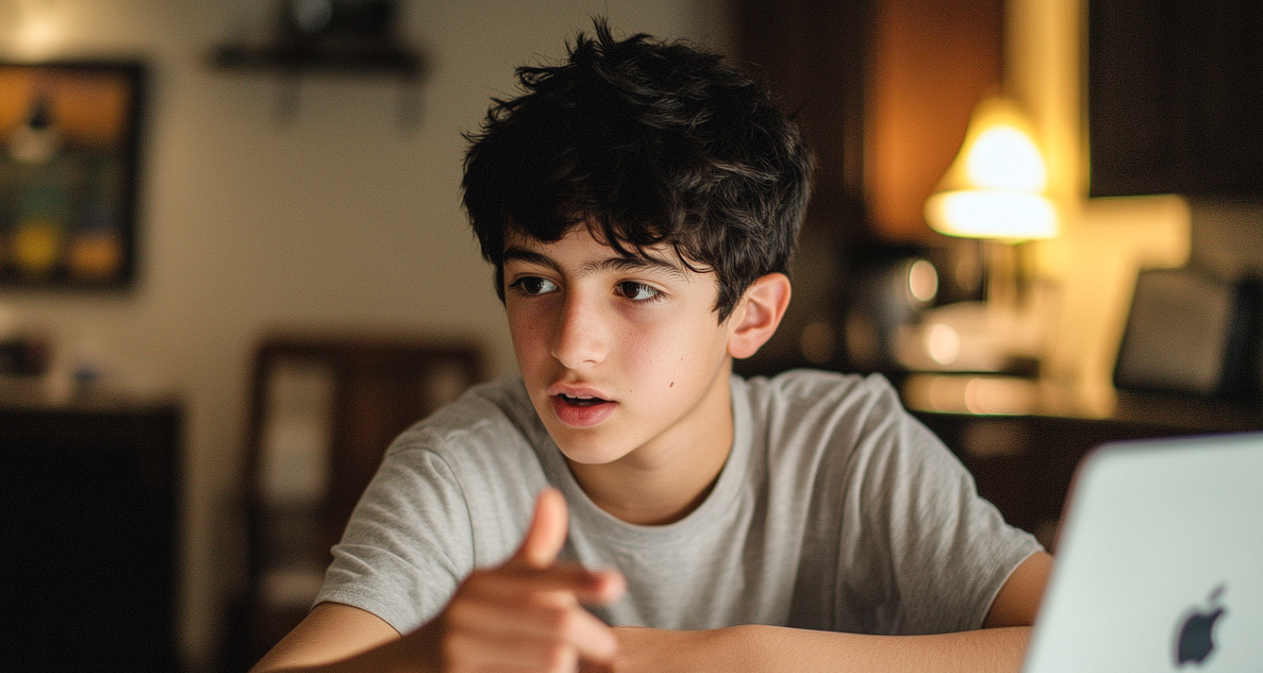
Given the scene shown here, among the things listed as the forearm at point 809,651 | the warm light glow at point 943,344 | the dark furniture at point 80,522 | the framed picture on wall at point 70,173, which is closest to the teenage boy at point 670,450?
the forearm at point 809,651

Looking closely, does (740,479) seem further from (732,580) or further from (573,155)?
(573,155)

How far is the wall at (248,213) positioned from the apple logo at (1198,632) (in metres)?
2.87

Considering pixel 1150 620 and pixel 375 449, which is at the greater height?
pixel 1150 620

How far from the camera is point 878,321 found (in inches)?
117

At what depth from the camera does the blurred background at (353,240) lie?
2791mm

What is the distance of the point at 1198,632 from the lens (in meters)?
0.52

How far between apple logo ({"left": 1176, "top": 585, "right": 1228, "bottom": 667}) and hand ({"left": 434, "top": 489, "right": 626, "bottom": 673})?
1.11 feet

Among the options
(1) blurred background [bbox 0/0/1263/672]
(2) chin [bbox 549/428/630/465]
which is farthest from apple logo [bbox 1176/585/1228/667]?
(1) blurred background [bbox 0/0/1263/672]

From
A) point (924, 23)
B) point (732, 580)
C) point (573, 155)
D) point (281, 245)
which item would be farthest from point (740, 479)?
point (281, 245)

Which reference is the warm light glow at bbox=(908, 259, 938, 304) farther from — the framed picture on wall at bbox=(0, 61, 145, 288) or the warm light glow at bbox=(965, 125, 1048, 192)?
the framed picture on wall at bbox=(0, 61, 145, 288)

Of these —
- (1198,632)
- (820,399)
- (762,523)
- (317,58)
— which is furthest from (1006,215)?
(317,58)

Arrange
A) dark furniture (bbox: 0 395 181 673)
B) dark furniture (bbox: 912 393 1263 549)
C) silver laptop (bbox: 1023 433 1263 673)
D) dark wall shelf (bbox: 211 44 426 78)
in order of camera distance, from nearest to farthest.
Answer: silver laptop (bbox: 1023 433 1263 673) → dark furniture (bbox: 912 393 1263 549) → dark furniture (bbox: 0 395 181 673) → dark wall shelf (bbox: 211 44 426 78)

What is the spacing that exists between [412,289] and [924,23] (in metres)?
2.04

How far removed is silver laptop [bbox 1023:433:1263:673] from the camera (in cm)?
46
